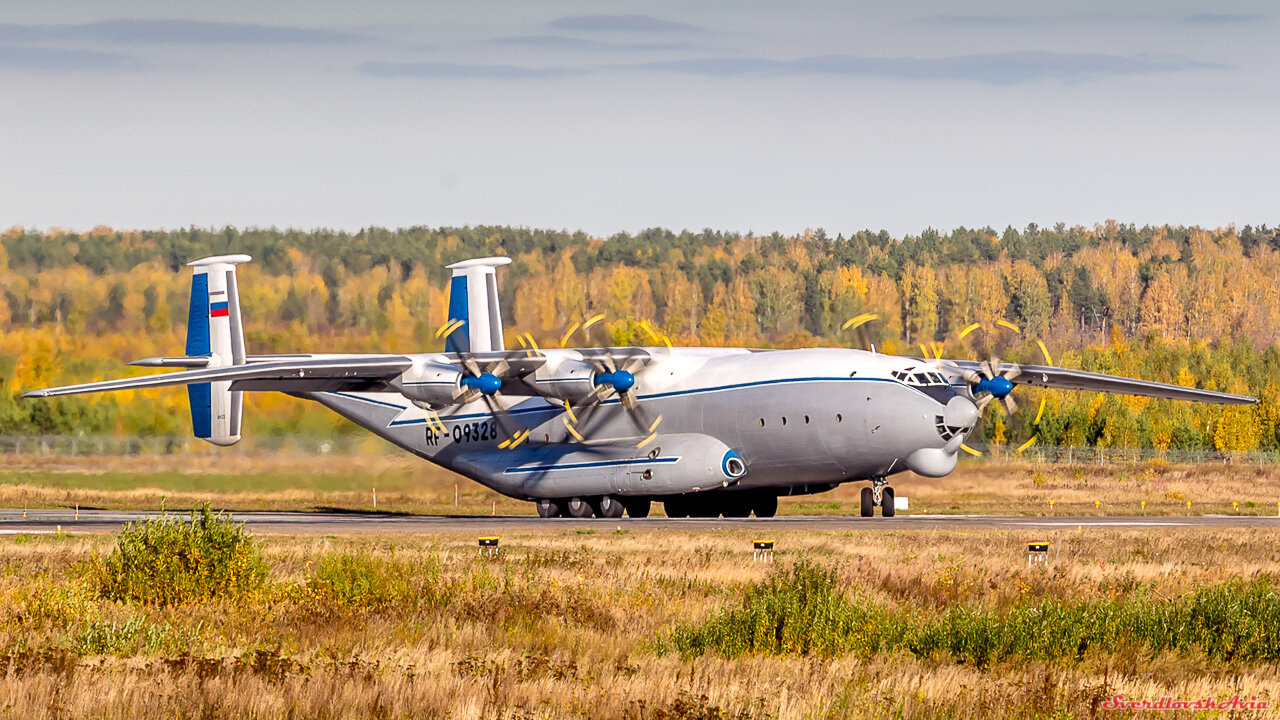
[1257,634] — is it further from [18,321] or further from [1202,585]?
[18,321]

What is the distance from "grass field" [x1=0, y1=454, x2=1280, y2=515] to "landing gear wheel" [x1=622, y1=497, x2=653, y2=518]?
664cm

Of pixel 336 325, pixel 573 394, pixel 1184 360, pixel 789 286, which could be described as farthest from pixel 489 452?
pixel 1184 360

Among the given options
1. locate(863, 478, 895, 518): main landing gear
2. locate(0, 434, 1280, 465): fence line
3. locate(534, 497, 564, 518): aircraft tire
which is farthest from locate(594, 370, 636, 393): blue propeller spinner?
locate(0, 434, 1280, 465): fence line

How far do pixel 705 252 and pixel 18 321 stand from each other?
7012 centimetres

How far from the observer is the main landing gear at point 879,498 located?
41188mm

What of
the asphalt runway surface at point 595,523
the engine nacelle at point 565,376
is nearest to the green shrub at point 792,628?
the asphalt runway surface at point 595,523

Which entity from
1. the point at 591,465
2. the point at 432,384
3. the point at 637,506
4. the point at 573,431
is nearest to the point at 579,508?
the point at 637,506

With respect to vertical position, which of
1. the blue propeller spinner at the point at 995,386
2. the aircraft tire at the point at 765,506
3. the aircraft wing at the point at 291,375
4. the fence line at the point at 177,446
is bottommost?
the aircraft tire at the point at 765,506

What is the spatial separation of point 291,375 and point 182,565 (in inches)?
849

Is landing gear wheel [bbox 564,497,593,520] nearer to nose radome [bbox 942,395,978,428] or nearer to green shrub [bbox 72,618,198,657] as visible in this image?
nose radome [bbox 942,395,978,428]

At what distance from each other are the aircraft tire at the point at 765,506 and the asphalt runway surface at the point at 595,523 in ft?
3.60

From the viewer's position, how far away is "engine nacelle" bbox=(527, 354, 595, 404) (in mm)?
39781

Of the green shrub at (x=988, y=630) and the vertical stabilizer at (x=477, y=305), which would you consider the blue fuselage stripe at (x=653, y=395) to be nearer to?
the vertical stabilizer at (x=477, y=305)

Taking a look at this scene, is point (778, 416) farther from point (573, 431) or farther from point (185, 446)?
point (185, 446)
